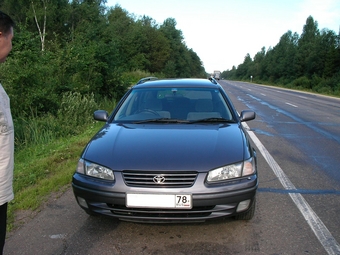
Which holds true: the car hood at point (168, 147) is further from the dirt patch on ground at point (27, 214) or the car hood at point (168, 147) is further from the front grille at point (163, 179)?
the dirt patch on ground at point (27, 214)

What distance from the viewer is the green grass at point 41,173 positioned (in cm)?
427

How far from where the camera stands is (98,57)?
15.4 metres

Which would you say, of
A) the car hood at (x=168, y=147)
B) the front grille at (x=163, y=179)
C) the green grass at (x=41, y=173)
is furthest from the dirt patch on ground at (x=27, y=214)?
the front grille at (x=163, y=179)

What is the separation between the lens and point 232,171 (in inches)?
130

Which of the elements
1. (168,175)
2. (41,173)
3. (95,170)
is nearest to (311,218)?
(168,175)

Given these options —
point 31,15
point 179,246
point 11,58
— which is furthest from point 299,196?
point 31,15

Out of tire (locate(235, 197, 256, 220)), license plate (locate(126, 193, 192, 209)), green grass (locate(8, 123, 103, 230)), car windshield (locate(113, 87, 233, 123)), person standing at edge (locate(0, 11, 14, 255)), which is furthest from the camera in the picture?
car windshield (locate(113, 87, 233, 123))

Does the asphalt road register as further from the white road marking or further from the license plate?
the license plate

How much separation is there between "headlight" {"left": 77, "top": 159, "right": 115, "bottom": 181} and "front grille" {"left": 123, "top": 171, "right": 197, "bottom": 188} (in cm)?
22

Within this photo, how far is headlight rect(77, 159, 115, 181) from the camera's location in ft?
10.8

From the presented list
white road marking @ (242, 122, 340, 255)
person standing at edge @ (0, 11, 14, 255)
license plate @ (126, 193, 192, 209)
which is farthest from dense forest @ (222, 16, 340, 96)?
person standing at edge @ (0, 11, 14, 255)

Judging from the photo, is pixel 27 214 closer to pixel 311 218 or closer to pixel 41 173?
pixel 41 173

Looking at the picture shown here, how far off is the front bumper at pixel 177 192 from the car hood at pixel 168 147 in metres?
0.19

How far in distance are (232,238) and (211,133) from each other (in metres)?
1.15
